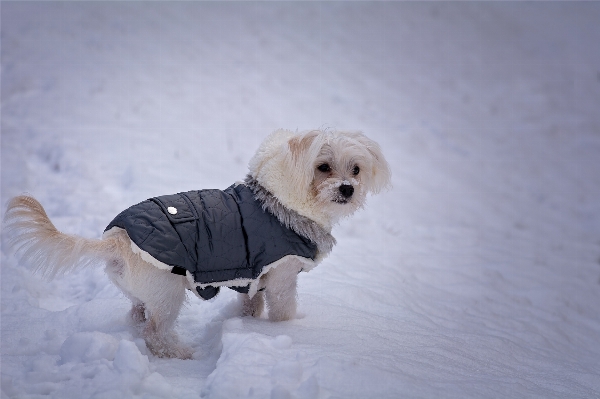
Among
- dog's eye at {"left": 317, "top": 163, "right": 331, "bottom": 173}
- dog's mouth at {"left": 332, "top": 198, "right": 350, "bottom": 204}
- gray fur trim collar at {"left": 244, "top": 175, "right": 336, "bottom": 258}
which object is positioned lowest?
gray fur trim collar at {"left": 244, "top": 175, "right": 336, "bottom": 258}

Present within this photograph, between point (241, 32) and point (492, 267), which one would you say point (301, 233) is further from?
point (241, 32)

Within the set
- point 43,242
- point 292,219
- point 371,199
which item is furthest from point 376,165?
point 371,199

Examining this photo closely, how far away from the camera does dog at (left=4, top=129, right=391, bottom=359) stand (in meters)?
2.45

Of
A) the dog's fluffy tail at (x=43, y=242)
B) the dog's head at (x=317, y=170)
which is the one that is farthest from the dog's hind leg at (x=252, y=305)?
the dog's fluffy tail at (x=43, y=242)

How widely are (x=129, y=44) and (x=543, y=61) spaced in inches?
359

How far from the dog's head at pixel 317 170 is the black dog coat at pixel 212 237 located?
0.17 meters

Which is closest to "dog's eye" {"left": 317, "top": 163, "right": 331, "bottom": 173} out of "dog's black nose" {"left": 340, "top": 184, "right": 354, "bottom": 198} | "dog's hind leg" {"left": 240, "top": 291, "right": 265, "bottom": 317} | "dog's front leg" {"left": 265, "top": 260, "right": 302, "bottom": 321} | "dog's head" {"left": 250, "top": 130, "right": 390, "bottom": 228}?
"dog's head" {"left": 250, "top": 130, "right": 390, "bottom": 228}

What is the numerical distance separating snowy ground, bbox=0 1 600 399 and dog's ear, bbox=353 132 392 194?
89 cm

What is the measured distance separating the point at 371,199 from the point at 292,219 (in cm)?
417

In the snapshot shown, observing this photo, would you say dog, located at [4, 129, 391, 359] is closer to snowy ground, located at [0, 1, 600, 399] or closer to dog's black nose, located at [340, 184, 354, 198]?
dog's black nose, located at [340, 184, 354, 198]

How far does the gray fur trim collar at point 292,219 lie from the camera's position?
111 inches

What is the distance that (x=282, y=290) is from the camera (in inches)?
114

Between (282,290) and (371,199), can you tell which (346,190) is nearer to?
(282,290)

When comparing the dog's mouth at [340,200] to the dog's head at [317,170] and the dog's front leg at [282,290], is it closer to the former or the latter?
the dog's head at [317,170]
